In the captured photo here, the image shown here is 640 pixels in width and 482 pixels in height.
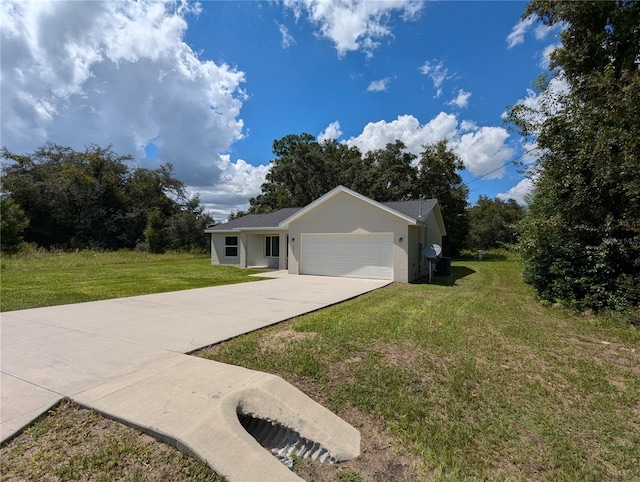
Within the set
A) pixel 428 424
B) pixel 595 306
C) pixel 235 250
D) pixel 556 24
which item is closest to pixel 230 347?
pixel 428 424

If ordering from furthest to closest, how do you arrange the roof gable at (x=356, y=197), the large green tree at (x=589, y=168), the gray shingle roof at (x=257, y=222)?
the gray shingle roof at (x=257, y=222), the roof gable at (x=356, y=197), the large green tree at (x=589, y=168)

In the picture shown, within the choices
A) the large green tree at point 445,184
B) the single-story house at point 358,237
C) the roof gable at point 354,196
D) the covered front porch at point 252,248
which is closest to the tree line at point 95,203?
the covered front porch at point 252,248

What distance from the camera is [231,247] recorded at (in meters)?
20.8

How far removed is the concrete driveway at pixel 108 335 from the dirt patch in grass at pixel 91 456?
0.18 m

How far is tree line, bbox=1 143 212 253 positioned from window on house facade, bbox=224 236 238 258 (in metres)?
13.3

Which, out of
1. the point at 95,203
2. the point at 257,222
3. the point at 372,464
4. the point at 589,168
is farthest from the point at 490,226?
the point at 95,203

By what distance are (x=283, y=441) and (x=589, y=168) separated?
30.1ft

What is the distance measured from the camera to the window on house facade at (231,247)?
20.7 metres

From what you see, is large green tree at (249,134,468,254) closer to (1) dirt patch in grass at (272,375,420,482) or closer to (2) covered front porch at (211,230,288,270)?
(2) covered front porch at (211,230,288,270)

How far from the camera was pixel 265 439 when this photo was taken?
9.59 ft

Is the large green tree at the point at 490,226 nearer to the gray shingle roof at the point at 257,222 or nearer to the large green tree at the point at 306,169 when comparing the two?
the large green tree at the point at 306,169

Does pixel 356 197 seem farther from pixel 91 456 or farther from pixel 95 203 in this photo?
pixel 95 203

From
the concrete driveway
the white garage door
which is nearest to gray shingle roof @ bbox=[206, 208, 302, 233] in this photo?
the white garage door

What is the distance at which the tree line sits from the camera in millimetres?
30812
